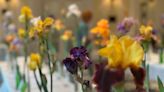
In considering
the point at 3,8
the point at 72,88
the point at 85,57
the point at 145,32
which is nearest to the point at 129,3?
the point at 3,8

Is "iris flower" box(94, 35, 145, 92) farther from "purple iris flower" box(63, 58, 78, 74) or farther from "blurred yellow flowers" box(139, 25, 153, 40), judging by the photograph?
"blurred yellow flowers" box(139, 25, 153, 40)

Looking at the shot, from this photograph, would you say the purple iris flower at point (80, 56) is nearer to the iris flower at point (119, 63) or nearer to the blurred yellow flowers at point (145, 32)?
the iris flower at point (119, 63)

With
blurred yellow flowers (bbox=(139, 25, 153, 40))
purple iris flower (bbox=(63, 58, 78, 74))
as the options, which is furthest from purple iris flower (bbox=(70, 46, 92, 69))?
blurred yellow flowers (bbox=(139, 25, 153, 40))

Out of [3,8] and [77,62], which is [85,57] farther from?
[3,8]

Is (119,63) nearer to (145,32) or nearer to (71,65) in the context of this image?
(71,65)

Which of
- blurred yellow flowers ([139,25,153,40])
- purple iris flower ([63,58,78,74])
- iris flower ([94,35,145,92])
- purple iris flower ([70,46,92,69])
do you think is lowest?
iris flower ([94,35,145,92])

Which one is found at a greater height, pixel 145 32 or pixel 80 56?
pixel 145 32

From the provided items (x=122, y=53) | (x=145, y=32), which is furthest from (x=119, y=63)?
(x=145, y=32)
